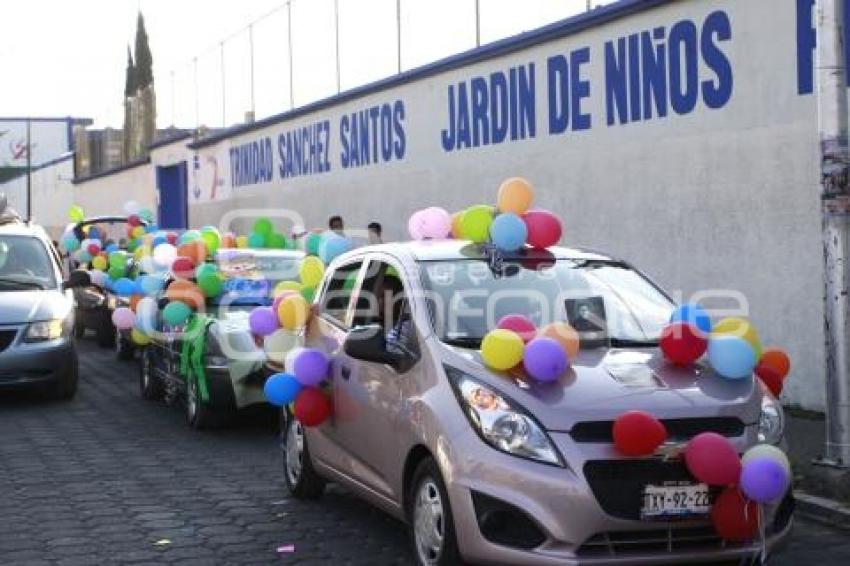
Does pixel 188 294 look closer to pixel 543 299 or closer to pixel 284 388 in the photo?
pixel 284 388

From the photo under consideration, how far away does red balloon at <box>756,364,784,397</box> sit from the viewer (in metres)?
6.16

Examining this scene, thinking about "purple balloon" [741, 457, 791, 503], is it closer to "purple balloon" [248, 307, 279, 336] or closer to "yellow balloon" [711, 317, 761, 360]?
"yellow balloon" [711, 317, 761, 360]

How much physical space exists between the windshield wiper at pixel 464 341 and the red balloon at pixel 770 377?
62.1 inches

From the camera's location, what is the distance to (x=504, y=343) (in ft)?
17.6

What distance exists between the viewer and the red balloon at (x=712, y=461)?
4.95 metres

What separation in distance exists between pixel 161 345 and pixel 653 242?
4930 mm

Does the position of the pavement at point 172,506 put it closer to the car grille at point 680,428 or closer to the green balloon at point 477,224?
the car grille at point 680,428

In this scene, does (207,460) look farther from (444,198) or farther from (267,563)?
(444,198)

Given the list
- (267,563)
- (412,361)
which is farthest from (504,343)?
(267,563)

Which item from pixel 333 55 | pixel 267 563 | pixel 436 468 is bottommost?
pixel 267 563

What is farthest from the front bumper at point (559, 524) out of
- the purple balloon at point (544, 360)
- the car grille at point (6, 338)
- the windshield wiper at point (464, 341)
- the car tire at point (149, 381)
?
the car grille at point (6, 338)

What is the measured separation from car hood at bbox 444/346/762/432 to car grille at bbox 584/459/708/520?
0.21m

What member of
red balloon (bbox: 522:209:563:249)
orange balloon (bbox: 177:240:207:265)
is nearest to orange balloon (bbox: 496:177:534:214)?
red balloon (bbox: 522:209:563:249)

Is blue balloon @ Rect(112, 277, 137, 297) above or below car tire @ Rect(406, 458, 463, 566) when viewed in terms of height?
above
